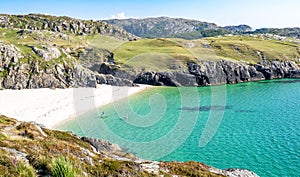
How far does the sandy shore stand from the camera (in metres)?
57.2

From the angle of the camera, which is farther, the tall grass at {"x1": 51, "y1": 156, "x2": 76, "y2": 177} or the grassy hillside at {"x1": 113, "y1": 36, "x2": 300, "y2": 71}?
the grassy hillside at {"x1": 113, "y1": 36, "x2": 300, "y2": 71}

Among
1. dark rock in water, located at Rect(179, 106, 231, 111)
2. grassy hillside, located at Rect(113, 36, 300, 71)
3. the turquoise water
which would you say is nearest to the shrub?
the turquoise water

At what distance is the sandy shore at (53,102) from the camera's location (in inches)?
2251

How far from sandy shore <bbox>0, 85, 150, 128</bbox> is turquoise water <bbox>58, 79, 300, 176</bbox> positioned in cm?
418

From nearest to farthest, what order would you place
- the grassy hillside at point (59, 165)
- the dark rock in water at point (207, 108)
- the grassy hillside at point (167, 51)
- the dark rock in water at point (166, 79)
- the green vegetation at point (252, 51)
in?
the grassy hillside at point (59, 165) → the dark rock in water at point (207, 108) → the dark rock in water at point (166, 79) → the grassy hillside at point (167, 51) → the green vegetation at point (252, 51)

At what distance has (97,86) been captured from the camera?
92375 mm

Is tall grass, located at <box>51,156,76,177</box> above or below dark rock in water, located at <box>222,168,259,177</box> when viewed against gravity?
above

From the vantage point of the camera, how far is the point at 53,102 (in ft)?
226

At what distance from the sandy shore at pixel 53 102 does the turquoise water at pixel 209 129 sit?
165 inches

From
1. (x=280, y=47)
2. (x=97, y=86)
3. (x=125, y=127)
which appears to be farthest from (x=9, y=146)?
(x=280, y=47)

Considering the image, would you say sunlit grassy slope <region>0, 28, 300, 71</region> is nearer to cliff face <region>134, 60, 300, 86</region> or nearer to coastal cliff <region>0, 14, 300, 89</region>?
coastal cliff <region>0, 14, 300, 89</region>

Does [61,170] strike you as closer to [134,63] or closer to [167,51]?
[134,63]

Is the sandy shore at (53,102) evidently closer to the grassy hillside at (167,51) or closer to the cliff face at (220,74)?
the cliff face at (220,74)

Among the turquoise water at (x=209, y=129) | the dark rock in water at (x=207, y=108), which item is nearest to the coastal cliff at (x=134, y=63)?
the turquoise water at (x=209, y=129)
